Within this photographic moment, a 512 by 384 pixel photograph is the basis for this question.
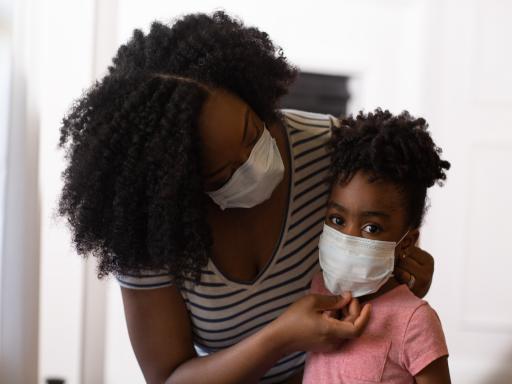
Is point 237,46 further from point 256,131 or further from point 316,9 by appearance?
point 316,9

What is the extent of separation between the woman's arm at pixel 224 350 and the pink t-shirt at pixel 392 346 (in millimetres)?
35

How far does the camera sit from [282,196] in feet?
3.84

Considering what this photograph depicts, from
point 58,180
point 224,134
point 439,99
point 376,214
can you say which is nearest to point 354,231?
point 376,214

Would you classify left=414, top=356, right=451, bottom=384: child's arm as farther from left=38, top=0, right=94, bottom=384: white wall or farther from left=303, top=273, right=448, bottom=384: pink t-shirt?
left=38, top=0, right=94, bottom=384: white wall

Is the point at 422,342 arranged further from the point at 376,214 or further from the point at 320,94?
the point at 320,94

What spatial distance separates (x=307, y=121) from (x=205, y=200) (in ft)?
1.02

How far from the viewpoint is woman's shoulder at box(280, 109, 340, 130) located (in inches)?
47.7

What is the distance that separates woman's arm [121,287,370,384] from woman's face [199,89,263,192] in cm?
25

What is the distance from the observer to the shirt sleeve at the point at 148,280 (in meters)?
1.10

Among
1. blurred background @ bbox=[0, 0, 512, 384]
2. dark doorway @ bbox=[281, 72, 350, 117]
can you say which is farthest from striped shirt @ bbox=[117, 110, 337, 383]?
dark doorway @ bbox=[281, 72, 350, 117]

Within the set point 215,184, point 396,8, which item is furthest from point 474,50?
point 215,184

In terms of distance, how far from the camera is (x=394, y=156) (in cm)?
102

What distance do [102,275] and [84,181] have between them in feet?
0.62

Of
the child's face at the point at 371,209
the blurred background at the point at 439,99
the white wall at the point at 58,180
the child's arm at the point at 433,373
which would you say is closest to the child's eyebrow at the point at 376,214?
the child's face at the point at 371,209
